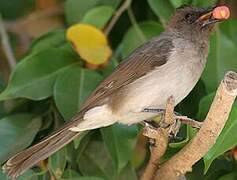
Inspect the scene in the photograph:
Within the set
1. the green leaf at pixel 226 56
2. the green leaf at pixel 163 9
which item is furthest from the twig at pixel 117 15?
the green leaf at pixel 226 56

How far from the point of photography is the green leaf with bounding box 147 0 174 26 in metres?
2.42

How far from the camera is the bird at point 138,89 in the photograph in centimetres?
221

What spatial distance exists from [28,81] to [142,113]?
0.38 metres

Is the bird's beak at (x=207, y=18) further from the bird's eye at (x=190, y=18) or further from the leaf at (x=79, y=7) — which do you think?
the leaf at (x=79, y=7)

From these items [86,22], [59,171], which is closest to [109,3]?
[86,22]

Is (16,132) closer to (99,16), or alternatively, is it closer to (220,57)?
A: (99,16)

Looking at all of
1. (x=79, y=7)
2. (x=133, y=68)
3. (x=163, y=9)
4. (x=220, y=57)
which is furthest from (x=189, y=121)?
(x=79, y=7)

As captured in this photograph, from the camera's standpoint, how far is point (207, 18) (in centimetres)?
235

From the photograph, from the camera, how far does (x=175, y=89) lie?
2.21m

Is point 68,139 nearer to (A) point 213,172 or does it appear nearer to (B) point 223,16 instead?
(A) point 213,172

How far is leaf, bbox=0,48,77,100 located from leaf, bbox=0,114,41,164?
0.32 feet

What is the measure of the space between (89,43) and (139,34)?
213mm

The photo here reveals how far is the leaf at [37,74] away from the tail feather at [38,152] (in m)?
0.17

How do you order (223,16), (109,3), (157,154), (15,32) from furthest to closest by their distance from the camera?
(15,32) < (109,3) < (223,16) < (157,154)
